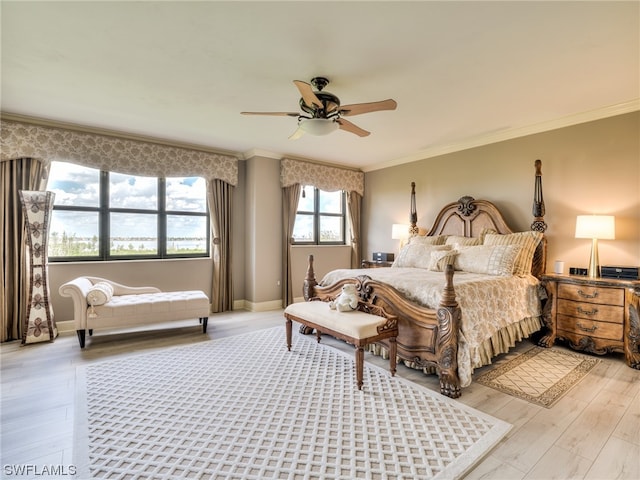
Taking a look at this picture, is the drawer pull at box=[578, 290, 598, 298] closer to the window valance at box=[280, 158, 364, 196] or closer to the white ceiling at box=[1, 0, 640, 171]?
the white ceiling at box=[1, 0, 640, 171]

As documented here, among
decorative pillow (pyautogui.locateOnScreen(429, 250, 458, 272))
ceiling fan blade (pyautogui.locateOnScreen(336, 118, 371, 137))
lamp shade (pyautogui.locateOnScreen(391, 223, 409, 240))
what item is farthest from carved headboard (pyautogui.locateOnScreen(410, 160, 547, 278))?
ceiling fan blade (pyautogui.locateOnScreen(336, 118, 371, 137))

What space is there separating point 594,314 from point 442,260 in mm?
1608

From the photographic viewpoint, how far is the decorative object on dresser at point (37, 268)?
3.82m

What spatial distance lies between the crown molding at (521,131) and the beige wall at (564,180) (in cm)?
6

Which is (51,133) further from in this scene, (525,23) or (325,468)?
(525,23)

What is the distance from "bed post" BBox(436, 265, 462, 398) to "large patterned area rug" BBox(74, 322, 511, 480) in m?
0.13

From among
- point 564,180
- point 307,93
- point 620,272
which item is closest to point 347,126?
point 307,93

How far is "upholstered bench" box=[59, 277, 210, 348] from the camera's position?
11.9ft

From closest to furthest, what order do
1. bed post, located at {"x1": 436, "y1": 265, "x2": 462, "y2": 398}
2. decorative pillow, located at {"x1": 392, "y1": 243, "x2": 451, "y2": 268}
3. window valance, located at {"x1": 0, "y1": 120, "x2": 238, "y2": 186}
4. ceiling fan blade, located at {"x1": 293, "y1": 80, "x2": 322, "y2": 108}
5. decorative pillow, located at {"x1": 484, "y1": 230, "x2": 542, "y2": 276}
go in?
ceiling fan blade, located at {"x1": 293, "y1": 80, "x2": 322, "y2": 108}
bed post, located at {"x1": 436, "y1": 265, "x2": 462, "y2": 398}
decorative pillow, located at {"x1": 484, "y1": 230, "x2": 542, "y2": 276}
window valance, located at {"x1": 0, "y1": 120, "x2": 238, "y2": 186}
decorative pillow, located at {"x1": 392, "y1": 243, "x2": 451, "y2": 268}

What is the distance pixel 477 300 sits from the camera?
2.98 meters

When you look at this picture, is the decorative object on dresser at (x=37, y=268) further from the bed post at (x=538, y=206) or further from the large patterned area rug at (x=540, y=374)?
the bed post at (x=538, y=206)

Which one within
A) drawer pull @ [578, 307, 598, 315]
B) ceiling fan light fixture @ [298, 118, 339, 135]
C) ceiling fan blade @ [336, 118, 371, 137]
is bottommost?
drawer pull @ [578, 307, 598, 315]

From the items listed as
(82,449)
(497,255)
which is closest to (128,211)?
(82,449)

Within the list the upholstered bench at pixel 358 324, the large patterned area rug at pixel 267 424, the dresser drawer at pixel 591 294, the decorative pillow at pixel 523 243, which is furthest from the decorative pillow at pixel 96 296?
the dresser drawer at pixel 591 294
